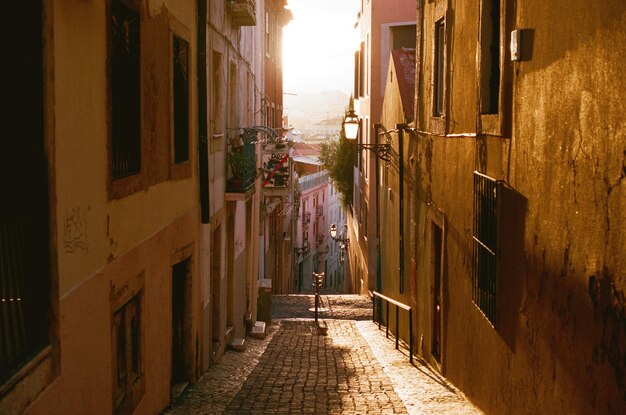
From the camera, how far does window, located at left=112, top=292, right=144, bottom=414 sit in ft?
23.3

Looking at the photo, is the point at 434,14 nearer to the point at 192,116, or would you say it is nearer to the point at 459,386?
the point at 192,116

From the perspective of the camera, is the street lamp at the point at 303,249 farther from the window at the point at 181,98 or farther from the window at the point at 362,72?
the window at the point at 181,98

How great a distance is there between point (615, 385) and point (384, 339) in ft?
38.7

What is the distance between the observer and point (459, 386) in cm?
994

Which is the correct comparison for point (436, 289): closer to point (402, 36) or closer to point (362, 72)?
point (402, 36)

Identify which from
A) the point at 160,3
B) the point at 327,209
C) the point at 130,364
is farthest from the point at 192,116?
the point at 327,209

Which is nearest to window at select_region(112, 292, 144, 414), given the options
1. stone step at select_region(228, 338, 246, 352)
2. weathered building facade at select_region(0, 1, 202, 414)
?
weathered building facade at select_region(0, 1, 202, 414)

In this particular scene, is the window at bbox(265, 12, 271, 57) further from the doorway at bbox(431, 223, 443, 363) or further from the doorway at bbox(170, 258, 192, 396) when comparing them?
the doorway at bbox(170, 258, 192, 396)

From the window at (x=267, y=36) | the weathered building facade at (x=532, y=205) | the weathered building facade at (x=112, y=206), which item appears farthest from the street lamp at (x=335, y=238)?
the weathered building facade at (x=532, y=205)

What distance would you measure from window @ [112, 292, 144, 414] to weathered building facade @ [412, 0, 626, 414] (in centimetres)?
345

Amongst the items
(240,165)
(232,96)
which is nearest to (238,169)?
(240,165)

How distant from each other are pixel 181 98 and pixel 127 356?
4.12 m

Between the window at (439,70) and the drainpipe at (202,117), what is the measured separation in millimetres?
3398

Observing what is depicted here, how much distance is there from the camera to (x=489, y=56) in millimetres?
8492
